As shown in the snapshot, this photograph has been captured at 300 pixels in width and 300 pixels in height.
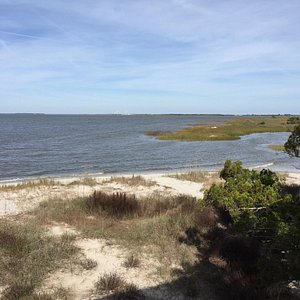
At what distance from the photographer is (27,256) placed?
8.78m

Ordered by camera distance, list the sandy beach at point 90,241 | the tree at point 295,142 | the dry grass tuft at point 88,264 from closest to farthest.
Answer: the sandy beach at point 90,241 < the tree at point 295,142 < the dry grass tuft at point 88,264

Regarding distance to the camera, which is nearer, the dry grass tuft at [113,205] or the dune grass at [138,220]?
the dune grass at [138,220]

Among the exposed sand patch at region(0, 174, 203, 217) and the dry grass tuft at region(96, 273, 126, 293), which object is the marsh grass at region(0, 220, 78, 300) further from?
the exposed sand patch at region(0, 174, 203, 217)

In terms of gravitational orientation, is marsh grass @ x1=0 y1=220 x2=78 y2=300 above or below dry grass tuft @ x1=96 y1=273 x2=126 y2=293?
above

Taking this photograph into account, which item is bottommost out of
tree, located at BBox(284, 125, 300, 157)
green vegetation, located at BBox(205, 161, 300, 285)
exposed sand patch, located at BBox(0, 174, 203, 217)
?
exposed sand patch, located at BBox(0, 174, 203, 217)

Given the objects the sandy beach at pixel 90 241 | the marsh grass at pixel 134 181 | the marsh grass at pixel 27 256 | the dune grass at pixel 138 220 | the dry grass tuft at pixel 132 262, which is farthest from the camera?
the marsh grass at pixel 134 181

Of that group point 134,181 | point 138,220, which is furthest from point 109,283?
point 134,181

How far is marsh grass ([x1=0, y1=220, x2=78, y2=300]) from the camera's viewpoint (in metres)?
7.59

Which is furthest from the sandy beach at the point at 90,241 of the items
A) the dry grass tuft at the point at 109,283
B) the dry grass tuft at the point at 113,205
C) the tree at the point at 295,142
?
the tree at the point at 295,142

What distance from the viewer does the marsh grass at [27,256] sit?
7.59 m

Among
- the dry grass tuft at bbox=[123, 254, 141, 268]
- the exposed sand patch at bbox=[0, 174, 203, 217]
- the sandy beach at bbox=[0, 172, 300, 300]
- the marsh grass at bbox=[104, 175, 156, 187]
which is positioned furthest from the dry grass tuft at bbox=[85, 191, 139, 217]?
the marsh grass at bbox=[104, 175, 156, 187]

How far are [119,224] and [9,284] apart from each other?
178 inches

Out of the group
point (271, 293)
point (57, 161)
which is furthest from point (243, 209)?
point (57, 161)

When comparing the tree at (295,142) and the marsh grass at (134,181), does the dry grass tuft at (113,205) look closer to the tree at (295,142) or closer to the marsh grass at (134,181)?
the marsh grass at (134,181)
